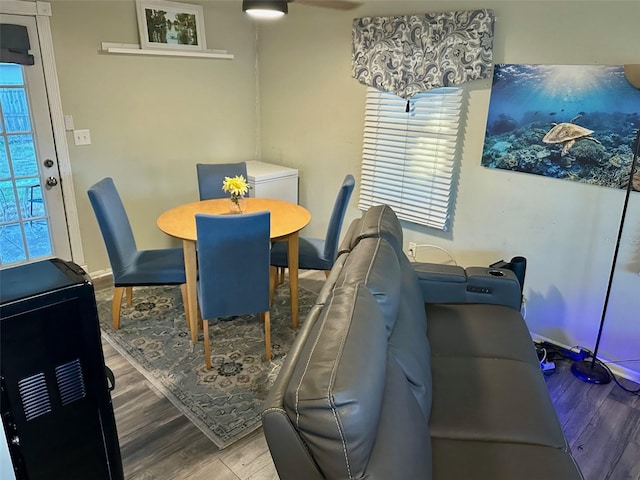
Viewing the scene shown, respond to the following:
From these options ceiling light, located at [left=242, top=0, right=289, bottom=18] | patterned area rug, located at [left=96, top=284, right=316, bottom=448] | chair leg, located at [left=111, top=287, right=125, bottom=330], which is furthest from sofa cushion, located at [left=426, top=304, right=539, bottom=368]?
chair leg, located at [left=111, top=287, right=125, bottom=330]

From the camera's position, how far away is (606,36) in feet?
8.36

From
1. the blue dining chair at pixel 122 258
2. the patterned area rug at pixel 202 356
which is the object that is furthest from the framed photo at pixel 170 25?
the patterned area rug at pixel 202 356

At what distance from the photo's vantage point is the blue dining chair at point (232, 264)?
2.48 meters

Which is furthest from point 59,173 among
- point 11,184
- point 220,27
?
point 220,27

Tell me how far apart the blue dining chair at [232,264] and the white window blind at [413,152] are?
4.80 ft

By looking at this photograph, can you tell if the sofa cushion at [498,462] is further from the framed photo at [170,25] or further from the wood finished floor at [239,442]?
the framed photo at [170,25]

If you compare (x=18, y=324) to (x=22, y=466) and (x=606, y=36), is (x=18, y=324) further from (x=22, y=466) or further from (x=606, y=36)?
(x=606, y=36)

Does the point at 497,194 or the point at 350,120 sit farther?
the point at 350,120

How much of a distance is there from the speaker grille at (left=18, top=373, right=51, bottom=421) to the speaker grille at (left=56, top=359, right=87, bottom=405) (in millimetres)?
41

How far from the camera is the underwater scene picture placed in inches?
100

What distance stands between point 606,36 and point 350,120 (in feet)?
6.23

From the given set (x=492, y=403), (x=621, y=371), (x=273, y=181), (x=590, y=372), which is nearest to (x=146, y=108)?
(x=273, y=181)

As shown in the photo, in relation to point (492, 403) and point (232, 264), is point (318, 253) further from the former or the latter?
point (492, 403)

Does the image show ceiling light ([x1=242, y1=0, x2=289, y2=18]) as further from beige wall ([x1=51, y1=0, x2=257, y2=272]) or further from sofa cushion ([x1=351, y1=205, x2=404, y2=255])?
beige wall ([x1=51, y1=0, x2=257, y2=272])
